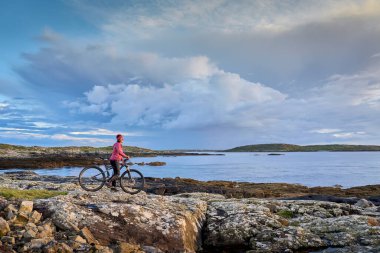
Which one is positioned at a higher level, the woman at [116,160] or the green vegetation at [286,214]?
the woman at [116,160]

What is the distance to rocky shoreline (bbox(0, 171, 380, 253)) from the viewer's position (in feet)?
43.7

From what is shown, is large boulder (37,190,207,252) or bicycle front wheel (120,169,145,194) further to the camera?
bicycle front wheel (120,169,145,194)

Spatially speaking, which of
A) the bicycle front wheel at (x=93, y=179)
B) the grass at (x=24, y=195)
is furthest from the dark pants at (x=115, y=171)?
the grass at (x=24, y=195)

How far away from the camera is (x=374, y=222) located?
58.4ft

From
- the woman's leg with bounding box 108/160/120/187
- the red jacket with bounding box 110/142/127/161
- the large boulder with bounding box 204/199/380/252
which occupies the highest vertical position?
the red jacket with bounding box 110/142/127/161

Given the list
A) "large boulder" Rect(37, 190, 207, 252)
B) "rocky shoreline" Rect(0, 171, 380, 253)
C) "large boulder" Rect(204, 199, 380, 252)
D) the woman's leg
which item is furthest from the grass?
"large boulder" Rect(204, 199, 380, 252)

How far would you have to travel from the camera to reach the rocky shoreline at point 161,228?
13.3 meters

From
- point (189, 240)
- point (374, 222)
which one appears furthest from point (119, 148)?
point (374, 222)

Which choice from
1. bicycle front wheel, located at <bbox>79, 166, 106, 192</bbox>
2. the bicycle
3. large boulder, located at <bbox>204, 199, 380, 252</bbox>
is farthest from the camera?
the bicycle

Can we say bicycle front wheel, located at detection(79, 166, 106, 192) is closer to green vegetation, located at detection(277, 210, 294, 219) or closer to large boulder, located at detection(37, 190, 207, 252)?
large boulder, located at detection(37, 190, 207, 252)

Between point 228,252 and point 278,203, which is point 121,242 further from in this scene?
point 278,203

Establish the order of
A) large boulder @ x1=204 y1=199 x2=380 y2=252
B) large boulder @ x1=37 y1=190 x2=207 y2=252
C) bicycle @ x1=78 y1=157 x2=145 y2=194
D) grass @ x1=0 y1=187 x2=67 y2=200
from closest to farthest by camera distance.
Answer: large boulder @ x1=37 y1=190 x2=207 y2=252 → large boulder @ x1=204 y1=199 x2=380 y2=252 → grass @ x1=0 y1=187 x2=67 y2=200 → bicycle @ x1=78 y1=157 x2=145 y2=194

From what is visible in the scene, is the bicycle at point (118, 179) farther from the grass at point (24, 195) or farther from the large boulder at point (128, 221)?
the large boulder at point (128, 221)

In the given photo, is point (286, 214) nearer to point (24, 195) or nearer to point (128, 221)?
point (128, 221)
